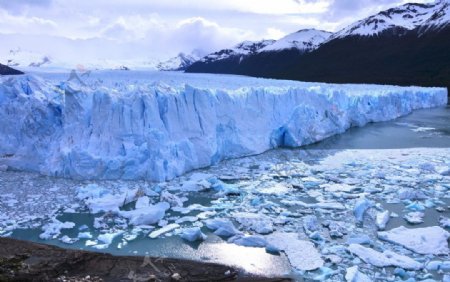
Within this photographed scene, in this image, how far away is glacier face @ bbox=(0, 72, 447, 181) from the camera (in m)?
7.82

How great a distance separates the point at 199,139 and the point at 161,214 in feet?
10.8

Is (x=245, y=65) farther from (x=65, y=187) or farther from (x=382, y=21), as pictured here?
(x=65, y=187)

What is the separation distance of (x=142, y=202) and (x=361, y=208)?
3161mm

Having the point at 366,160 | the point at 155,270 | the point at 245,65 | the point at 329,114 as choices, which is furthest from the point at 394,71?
the point at 155,270

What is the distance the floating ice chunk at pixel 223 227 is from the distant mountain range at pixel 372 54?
3329cm

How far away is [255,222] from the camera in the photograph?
221 inches

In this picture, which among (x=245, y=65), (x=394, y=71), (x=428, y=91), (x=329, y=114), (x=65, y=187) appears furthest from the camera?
(x=245, y=65)

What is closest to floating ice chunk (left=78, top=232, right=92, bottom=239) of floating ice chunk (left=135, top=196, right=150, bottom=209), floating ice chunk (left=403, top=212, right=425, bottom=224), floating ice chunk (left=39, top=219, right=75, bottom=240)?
floating ice chunk (left=39, top=219, right=75, bottom=240)

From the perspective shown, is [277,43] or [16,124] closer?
[16,124]

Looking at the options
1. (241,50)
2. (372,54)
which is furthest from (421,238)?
(241,50)

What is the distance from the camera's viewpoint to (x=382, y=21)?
59.8 metres

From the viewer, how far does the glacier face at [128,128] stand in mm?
7824

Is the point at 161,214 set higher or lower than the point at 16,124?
lower

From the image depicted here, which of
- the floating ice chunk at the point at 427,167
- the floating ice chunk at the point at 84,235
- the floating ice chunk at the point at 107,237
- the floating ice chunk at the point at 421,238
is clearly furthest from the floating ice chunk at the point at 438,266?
the floating ice chunk at the point at 427,167
